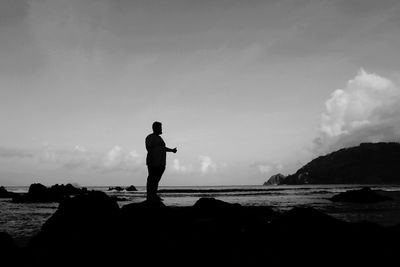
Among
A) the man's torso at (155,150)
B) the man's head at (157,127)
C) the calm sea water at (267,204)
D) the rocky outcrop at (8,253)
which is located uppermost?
the man's head at (157,127)

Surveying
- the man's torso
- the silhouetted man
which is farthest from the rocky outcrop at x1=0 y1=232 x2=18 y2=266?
the man's torso

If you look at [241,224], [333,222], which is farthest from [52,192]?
[333,222]

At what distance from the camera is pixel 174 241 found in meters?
8.38

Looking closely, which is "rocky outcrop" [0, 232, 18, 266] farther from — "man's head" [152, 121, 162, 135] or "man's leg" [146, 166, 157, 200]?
"man's head" [152, 121, 162, 135]

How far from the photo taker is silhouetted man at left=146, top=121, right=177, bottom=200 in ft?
38.8

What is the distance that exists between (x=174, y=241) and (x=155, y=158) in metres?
3.89

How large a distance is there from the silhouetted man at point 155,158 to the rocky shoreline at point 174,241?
172 centimetres

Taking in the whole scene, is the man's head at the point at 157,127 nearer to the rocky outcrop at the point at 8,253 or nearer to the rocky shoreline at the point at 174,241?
the rocky shoreline at the point at 174,241

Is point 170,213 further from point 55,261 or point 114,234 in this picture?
point 55,261

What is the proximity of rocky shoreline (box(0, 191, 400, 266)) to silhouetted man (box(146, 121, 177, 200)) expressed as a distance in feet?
5.63

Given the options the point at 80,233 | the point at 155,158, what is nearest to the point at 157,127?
the point at 155,158

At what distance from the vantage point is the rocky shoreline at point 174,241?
805 centimetres

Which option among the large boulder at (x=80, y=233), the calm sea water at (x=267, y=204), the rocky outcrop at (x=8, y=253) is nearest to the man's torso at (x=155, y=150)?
the large boulder at (x=80, y=233)

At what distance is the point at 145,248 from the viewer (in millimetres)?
8242
